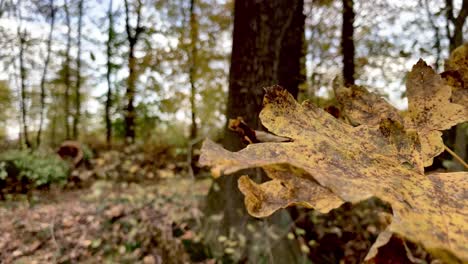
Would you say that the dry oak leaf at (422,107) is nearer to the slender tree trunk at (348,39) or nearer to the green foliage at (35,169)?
the slender tree trunk at (348,39)

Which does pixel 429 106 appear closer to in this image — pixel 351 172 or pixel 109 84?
pixel 351 172

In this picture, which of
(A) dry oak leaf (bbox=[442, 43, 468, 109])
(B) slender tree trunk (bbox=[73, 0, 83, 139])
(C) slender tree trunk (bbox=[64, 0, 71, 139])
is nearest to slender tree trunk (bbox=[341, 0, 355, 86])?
(A) dry oak leaf (bbox=[442, 43, 468, 109])

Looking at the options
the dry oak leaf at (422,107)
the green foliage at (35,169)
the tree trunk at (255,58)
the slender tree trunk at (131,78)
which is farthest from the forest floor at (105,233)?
the slender tree trunk at (131,78)

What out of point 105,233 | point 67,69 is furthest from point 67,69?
point 105,233

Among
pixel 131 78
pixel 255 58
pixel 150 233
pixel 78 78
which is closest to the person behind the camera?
pixel 255 58

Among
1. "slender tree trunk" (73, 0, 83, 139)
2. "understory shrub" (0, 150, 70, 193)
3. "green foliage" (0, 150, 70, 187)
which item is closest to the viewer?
"understory shrub" (0, 150, 70, 193)

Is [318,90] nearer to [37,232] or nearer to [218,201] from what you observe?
[218,201]

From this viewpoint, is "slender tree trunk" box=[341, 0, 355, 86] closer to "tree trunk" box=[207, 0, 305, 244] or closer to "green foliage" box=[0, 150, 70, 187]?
"tree trunk" box=[207, 0, 305, 244]
